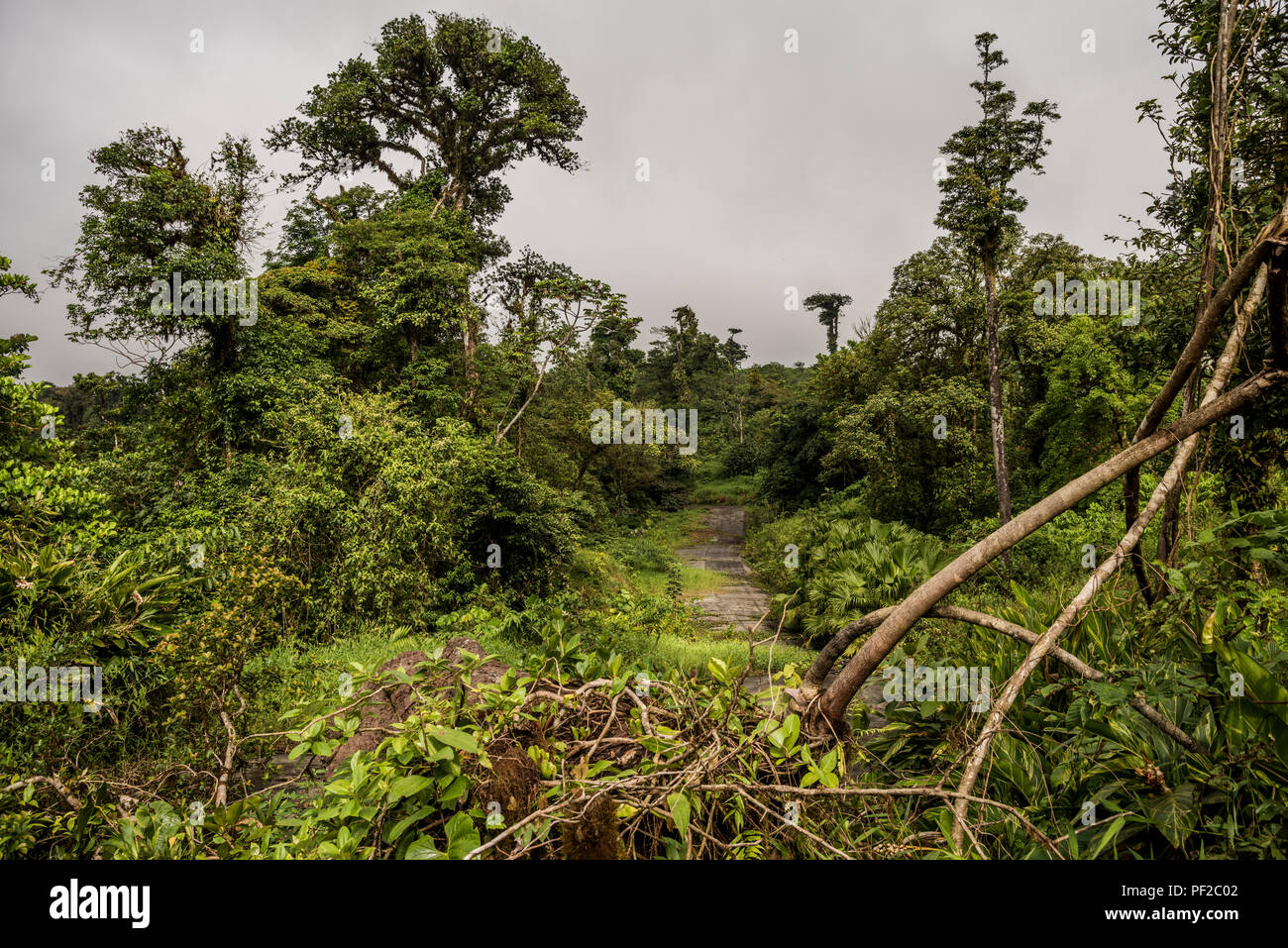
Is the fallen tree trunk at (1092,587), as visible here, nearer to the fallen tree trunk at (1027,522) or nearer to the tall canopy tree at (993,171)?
the fallen tree trunk at (1027,522)

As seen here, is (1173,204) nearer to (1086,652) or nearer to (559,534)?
(1086,652)

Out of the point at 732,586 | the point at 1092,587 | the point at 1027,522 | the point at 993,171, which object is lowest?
the point at 732,586

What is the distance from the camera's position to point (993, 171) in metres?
11.7

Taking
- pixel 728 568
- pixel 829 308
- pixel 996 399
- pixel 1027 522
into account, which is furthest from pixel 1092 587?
pixel 829 308

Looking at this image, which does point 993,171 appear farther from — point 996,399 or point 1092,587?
point 1092,587

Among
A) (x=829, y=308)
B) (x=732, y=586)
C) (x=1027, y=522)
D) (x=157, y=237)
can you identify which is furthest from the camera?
(x=829, y=308)

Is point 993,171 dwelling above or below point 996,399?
above

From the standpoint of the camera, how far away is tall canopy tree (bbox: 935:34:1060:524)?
37.8ft

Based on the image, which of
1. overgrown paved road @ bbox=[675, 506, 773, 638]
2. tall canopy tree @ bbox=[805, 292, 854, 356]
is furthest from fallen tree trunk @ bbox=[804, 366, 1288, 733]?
tall canopy tree @ bbox=[805, 292, 854, 356]

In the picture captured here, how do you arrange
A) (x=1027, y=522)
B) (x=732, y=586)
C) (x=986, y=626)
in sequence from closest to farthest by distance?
(x=1027, y=522) < (x=986, y=626) < (x=732, y=586)

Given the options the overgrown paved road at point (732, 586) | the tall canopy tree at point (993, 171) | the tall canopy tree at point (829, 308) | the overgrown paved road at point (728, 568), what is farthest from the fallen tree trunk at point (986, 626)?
the tall canopy tree at point (829, 308)

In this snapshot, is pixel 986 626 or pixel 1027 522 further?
pixel 986 626

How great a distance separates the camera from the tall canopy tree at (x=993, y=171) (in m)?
11.5

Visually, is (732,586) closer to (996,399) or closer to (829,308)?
(996,399)
